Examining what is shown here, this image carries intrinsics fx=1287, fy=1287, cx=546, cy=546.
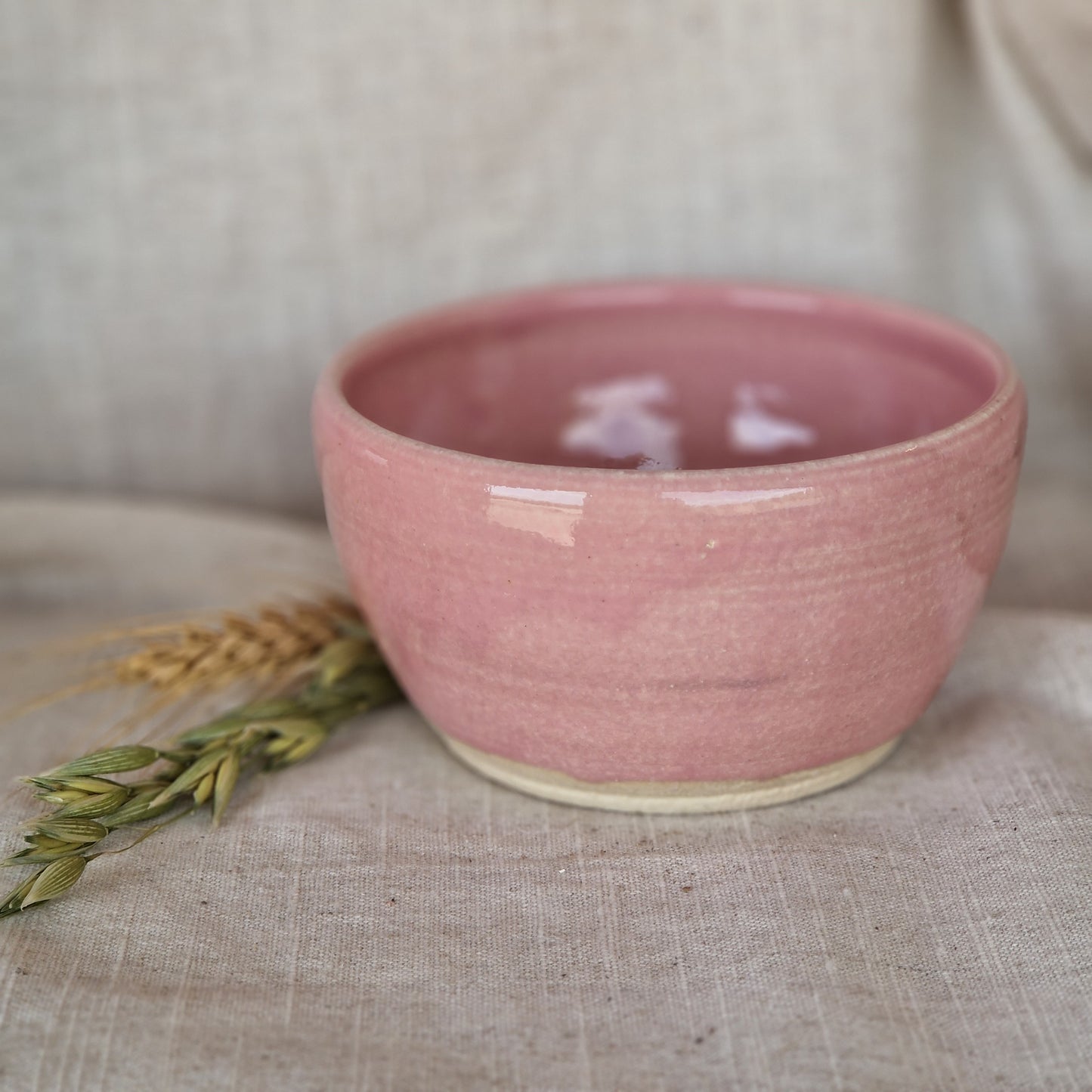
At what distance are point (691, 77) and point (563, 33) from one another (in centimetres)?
10

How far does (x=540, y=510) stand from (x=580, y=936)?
0.62ft

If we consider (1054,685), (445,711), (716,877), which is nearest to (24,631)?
(445,711)

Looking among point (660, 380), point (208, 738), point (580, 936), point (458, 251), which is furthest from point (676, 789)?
point (458, 251)

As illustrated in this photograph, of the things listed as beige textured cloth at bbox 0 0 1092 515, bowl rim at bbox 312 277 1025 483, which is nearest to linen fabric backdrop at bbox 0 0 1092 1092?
beige textured cloth at bbox 0 0 1092 515

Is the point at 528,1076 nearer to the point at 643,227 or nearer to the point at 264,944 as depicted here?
the point at 264,944

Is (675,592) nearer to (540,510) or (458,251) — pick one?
(540,510)

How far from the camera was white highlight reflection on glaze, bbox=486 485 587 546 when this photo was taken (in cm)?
54

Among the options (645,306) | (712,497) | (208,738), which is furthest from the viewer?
(645,306)

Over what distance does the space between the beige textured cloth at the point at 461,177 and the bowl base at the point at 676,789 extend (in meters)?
0.48

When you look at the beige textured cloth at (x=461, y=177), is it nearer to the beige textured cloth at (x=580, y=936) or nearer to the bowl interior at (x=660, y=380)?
the bowl interior at (x=660, y=380)

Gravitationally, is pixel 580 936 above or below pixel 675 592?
below

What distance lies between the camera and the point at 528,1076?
0.49 m

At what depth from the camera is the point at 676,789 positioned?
627 mm

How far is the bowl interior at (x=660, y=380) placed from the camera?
0.83m
